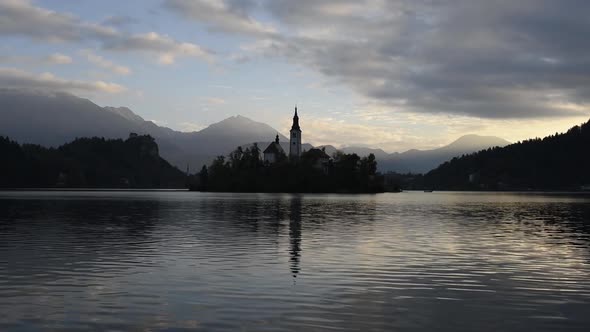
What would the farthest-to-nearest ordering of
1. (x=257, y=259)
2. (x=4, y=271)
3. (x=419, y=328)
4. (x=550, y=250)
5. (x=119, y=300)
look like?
(x=550, y=250) → (x=257, y=259) → (x=4, y=271) → (x=119, y=300) → (x=419, y=328)

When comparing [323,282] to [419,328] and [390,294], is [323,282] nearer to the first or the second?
[390,294]

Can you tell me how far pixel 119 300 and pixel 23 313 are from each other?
11.0ft

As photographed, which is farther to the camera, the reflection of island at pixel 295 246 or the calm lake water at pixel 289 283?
the reflection of island at pixel 295 246

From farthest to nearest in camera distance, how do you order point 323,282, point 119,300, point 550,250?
point 550,250
point 323,282
point 119,300

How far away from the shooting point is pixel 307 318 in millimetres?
18859

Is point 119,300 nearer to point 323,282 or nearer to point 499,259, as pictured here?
point 323,282

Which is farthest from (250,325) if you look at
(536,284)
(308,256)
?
(308,256)

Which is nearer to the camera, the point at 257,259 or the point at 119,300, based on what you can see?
the point at 119,300

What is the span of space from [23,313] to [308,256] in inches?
762

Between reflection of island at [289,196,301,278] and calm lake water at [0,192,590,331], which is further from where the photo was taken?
reflection of island at [289,196,301,278]

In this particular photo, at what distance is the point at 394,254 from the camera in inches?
1483

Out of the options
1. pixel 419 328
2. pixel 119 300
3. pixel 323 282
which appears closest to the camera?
pixel 419 328

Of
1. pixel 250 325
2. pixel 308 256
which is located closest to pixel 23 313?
pixel 250 325

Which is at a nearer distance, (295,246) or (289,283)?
(289,283)
